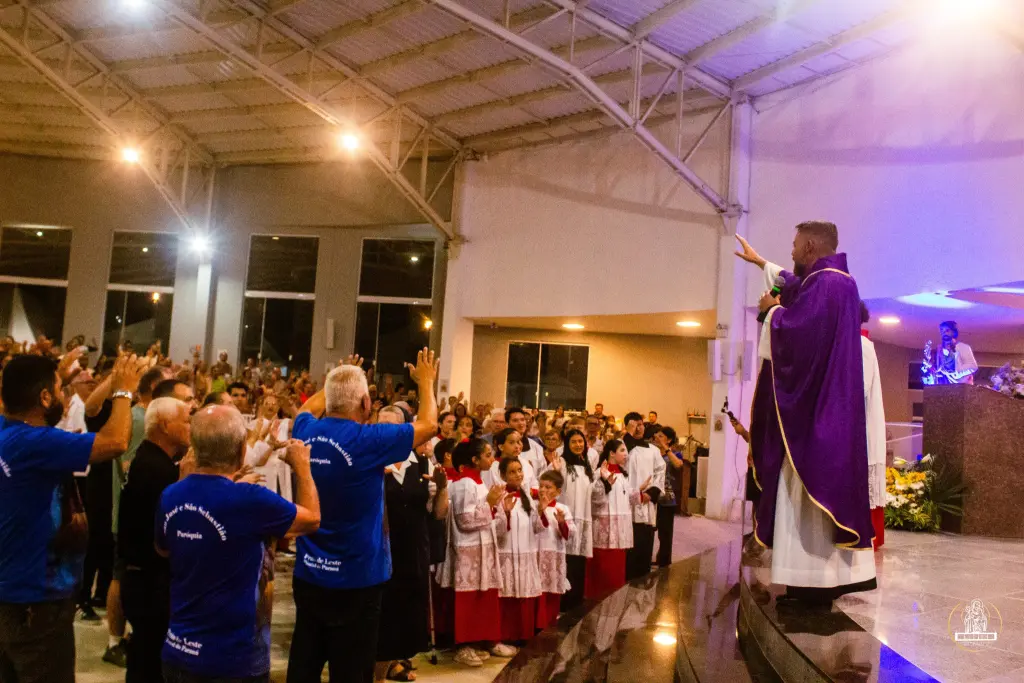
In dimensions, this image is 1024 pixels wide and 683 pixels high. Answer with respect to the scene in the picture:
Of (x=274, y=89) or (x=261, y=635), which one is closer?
(x=261, y=635)

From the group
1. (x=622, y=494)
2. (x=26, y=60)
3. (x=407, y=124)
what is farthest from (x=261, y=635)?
(x=407, y=124)

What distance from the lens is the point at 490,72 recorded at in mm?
12164

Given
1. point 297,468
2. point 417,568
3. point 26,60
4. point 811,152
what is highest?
point 26,60

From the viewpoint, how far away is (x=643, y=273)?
12.9 meters

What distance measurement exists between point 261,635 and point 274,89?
12519 mm

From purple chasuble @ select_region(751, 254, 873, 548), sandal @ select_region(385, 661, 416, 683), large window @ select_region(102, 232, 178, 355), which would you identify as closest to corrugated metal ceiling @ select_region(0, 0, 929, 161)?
large window @ select_region(102, 232, 178, 355)

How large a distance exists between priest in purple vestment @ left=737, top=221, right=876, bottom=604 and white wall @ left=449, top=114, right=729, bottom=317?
8.14m

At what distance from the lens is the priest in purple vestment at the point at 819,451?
3881mm

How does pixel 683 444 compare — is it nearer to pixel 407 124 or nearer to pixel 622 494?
pixel 407 124

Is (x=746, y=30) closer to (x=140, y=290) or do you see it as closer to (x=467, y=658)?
(x=467, y=658)

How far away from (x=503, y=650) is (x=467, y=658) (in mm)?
321

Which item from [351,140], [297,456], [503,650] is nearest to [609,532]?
[503,650]

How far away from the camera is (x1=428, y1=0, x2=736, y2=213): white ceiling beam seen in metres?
9.16

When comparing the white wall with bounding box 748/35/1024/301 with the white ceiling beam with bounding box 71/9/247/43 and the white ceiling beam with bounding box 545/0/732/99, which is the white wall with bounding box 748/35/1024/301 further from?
the white ceiling beam with bounding box 71/9/247/43
